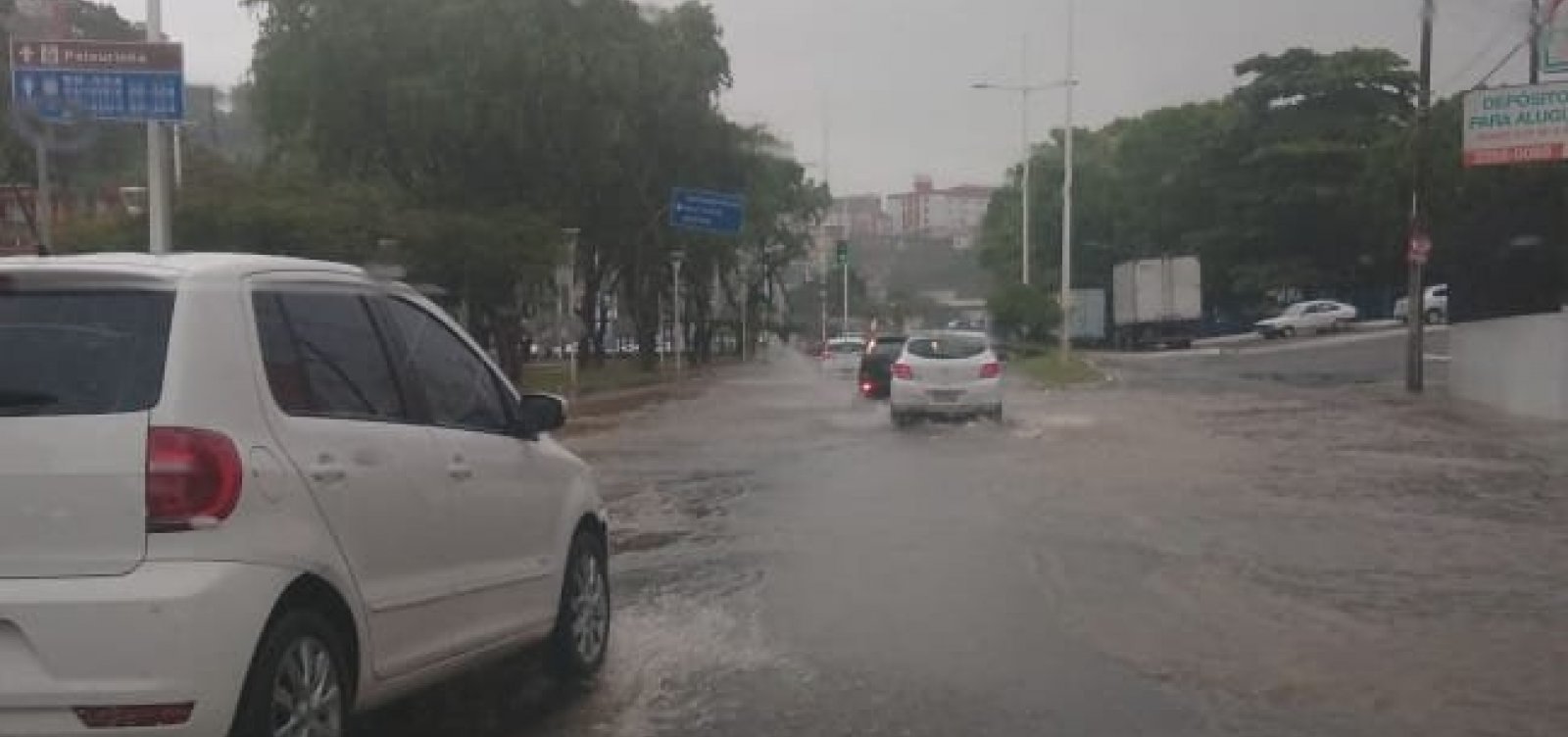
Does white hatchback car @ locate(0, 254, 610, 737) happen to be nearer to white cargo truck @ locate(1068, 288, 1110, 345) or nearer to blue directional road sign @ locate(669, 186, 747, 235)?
blue directional road sign @ locate(669, 186, 747, 235)

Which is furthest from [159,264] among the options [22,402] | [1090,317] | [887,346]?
[1090,317]

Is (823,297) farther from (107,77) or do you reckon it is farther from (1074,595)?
(1074,595)

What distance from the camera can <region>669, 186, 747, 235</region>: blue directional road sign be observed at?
154 ft

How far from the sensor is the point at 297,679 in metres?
5.00

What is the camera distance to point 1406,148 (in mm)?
30391

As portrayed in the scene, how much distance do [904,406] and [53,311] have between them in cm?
2031

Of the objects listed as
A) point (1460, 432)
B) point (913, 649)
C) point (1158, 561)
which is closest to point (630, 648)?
point (913, 649)

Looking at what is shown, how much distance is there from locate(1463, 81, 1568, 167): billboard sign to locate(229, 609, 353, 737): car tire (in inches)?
899

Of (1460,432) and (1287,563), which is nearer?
(1287,563)

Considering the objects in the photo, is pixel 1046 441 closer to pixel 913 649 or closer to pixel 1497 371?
pixel 1497 371

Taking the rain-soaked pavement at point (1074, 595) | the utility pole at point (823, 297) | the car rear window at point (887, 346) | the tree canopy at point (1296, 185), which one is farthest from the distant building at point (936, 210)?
the rain-soaked pavement at point (1074, 595)

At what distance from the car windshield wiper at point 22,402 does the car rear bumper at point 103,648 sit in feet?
1.64

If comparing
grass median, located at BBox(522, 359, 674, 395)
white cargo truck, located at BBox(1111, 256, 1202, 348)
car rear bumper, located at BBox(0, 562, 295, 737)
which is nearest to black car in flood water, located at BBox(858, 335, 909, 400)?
grass median, located at BBox(522, 359, 674, 395)

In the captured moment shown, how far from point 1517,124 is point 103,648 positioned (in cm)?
2415
